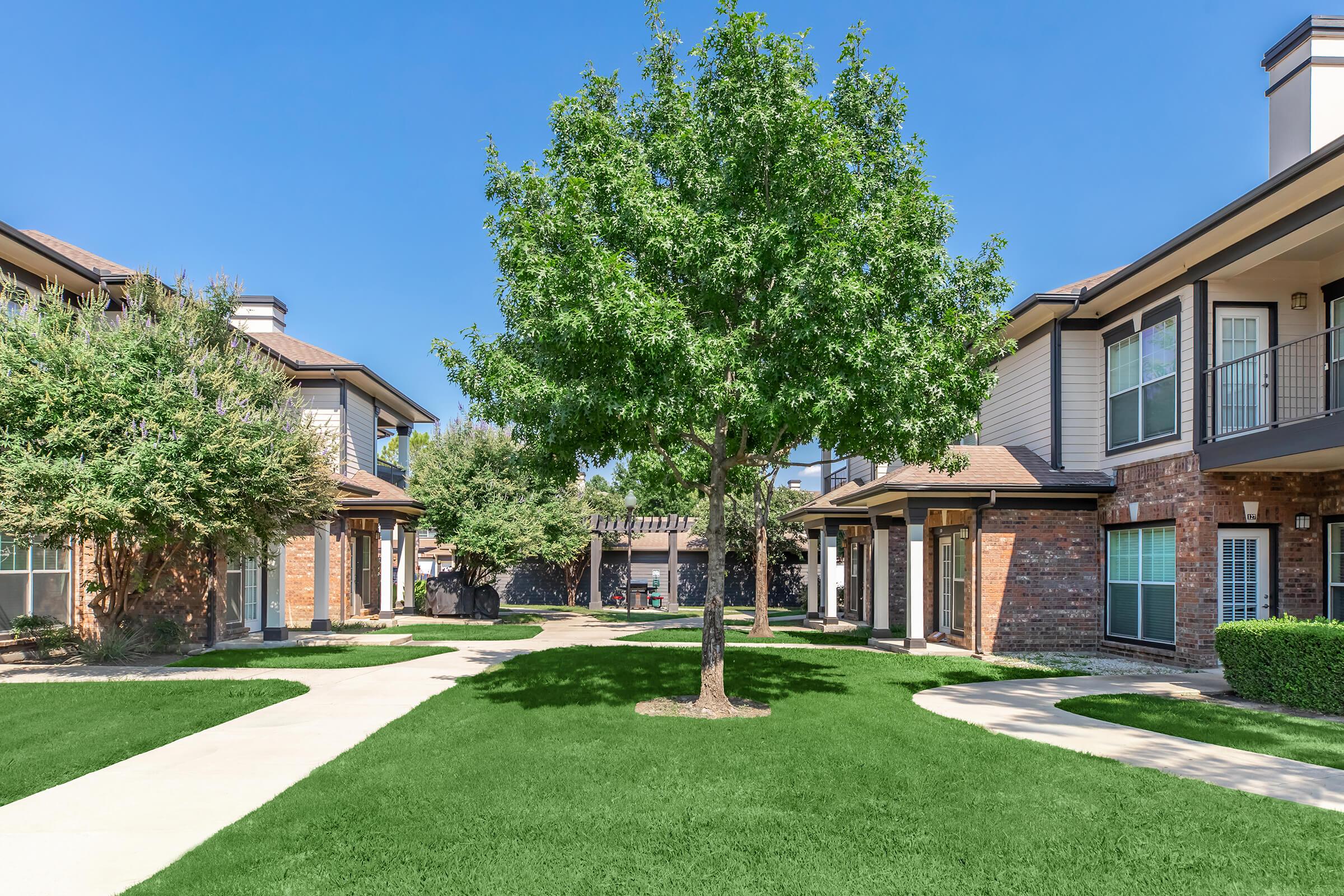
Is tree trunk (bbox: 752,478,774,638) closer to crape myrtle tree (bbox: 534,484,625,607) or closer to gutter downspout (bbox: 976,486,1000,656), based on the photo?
crape myrtle tree (bbox: 534,484,625,607)

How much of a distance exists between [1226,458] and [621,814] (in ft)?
36.2

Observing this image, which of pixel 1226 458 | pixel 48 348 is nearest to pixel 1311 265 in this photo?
pixel 1226 458

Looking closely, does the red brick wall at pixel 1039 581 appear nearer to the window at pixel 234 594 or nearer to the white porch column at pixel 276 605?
the white porch column at pixel 276 605

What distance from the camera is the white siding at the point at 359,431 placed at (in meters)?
24.3

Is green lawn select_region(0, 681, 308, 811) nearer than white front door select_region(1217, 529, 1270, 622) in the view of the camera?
Yes

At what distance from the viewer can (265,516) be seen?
1383 cm

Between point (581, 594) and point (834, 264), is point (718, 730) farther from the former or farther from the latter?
point (581, 594)

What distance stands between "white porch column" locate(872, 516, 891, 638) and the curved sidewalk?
5.78m

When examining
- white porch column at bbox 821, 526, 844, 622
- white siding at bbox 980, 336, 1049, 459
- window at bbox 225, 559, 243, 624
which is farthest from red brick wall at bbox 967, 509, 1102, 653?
window at bbox 225, 559, 243, 624

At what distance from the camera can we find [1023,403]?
19234 mm

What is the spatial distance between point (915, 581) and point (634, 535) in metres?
20.6

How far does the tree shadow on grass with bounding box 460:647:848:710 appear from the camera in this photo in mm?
11328

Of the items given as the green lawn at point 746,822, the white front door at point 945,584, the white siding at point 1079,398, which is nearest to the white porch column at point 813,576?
the white front door at point 945,584

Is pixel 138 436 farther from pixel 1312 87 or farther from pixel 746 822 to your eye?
pixel 1312 87
